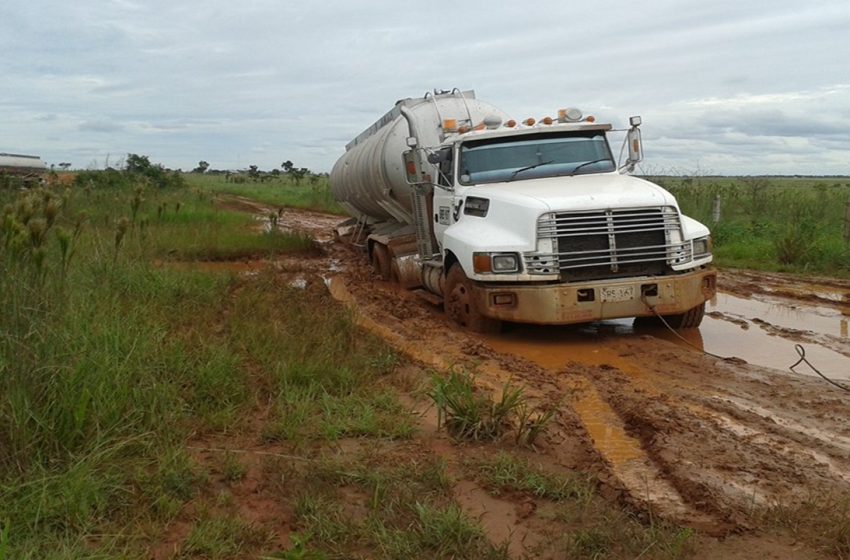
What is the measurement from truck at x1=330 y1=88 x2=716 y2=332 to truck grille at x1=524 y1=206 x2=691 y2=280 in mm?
11

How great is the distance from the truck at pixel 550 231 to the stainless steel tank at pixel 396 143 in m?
0.79

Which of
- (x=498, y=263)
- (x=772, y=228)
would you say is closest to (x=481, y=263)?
(x=498, y=263)

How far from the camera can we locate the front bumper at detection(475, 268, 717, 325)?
7699 mm

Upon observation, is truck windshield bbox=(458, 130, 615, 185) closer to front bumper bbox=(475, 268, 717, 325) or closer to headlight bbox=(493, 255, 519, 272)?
headlight bbox=(493, 255, 519, 272)

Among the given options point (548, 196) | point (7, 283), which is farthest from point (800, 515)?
point (548, 196)

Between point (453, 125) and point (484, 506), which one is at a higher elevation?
point (453, 125)

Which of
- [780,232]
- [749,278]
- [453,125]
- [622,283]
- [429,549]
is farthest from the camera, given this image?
[780,232]

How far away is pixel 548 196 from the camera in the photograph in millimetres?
8039

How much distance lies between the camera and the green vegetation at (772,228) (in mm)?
13688

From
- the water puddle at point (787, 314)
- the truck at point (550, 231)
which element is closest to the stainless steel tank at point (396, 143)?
the truck at point (550, 231)

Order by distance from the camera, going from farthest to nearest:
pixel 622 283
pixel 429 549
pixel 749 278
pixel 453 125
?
1. pixel 749 278
2. pixel 453 125
3. pixel 622 283
4. pixel 429 549

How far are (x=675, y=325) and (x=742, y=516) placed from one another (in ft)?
16.2

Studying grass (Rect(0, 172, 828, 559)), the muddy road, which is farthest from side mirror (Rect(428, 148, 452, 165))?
grass (Rect(0, 172, 828, 559))

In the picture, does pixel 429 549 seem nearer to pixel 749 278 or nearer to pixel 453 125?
pixel 453 125
